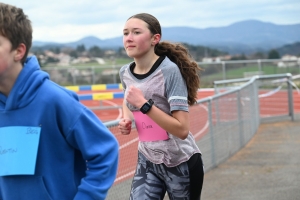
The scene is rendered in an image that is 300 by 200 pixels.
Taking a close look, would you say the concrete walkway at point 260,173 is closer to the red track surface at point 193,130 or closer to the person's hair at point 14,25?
the red track surface at point 193,130

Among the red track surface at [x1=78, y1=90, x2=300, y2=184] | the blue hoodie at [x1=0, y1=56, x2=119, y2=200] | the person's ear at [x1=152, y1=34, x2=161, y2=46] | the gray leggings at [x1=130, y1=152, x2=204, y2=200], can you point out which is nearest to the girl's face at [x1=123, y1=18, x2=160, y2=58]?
the person's ear at [x1=152, y1=34, x2=161, y2=46]

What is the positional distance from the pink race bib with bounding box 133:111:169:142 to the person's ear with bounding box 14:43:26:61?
1.82 metres

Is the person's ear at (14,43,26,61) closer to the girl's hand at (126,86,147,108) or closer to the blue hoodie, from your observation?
the blue hoodie

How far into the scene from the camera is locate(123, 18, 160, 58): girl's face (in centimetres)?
471

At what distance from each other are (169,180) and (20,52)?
2097mm

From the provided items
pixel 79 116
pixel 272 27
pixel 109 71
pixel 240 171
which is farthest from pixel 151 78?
pixel 272 27

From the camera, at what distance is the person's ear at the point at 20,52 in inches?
120

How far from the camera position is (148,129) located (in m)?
4.82

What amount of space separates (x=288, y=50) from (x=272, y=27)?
93766 mm

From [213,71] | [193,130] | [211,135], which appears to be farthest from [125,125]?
[213,71]

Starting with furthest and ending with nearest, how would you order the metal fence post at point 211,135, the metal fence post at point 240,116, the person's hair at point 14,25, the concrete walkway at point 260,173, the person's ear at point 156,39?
the metal fence post at point 240,116 → the metal fence post at point 211,135 → the concrete walkway at point 260,173 → the person's ear at point 156,39 → the person's hair at point 14,25

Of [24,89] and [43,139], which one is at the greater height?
[24,89]

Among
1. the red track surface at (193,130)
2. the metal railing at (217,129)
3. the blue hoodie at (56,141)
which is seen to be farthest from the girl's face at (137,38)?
the red track surface at (193,130)

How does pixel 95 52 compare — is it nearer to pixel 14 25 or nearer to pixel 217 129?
pixel 217 129
